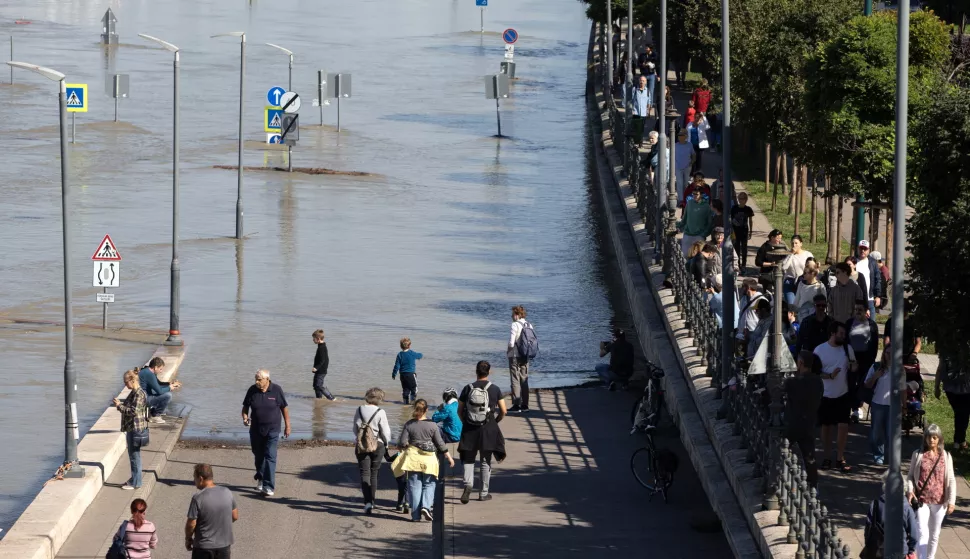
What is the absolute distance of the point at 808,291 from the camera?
17.6 m

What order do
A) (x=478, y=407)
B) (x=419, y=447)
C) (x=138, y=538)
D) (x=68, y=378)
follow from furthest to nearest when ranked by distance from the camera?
(x=68, y=378) < (x=478, y=407) < (x=419, y=447) < (x=138, y=538)

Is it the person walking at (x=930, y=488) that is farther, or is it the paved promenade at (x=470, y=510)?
the paved promenade at (x=470, y=510)

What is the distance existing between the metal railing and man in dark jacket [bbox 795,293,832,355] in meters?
0.81

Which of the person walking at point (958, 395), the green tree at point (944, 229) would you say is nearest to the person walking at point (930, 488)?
the green tree at point (944, 229)

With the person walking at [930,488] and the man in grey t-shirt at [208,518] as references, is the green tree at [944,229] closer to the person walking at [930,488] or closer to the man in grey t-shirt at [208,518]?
the person walking at [930,488]

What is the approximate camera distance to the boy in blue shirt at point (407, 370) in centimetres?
2172

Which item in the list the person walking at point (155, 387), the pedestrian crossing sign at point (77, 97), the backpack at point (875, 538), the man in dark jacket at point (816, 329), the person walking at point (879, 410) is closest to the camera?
the backpack at point (875, 538)

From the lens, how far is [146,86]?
6338cm

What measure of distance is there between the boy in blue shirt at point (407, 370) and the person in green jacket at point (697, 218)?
15.0 feet

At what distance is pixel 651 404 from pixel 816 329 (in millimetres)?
3474

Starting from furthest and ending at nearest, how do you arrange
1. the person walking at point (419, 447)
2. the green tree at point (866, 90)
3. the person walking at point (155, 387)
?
the person walking at point (155, 387), the green tree at point (866, 90), the person walking at point (419, 447)

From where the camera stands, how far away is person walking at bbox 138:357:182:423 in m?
19.7

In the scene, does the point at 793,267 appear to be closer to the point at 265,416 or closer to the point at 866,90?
the point at 866,90

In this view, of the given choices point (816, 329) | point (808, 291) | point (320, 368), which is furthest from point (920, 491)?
point (320, 368)
